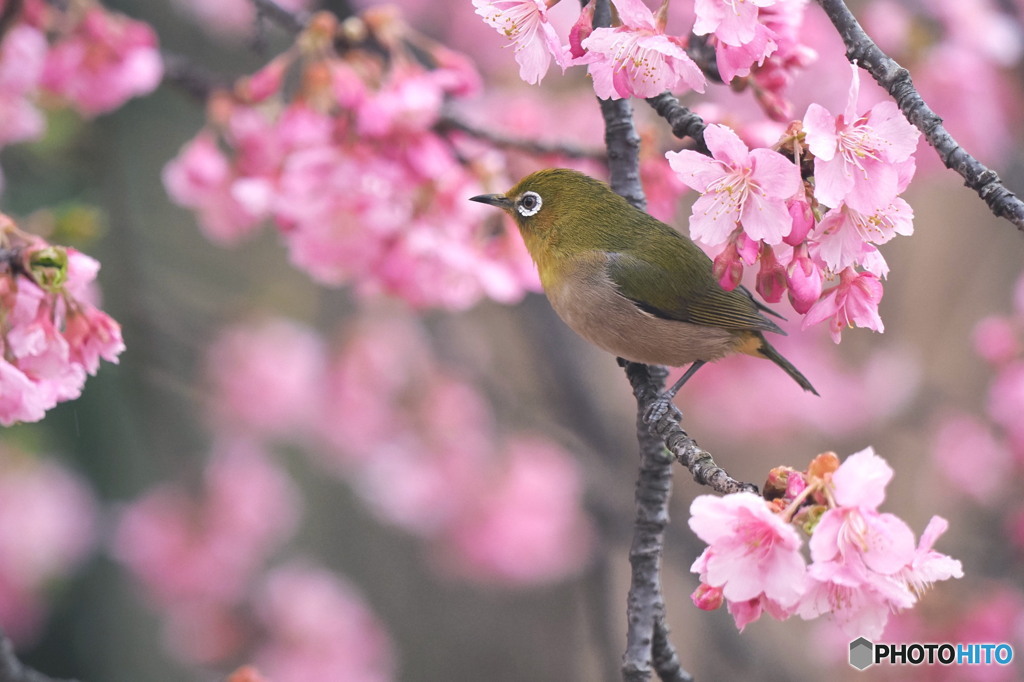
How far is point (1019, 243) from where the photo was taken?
4719 millimetres

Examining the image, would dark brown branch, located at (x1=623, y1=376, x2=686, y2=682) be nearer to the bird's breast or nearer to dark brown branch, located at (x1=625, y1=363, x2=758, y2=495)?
dark brown branch, located at (x1=625, y1=363, x2=758, y2=495)

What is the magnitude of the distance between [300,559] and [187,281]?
1485 mm

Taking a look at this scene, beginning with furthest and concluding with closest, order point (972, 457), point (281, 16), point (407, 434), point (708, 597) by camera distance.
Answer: point (407, 434) < point (972, 457) < point (281, 16) < point (708, 597)

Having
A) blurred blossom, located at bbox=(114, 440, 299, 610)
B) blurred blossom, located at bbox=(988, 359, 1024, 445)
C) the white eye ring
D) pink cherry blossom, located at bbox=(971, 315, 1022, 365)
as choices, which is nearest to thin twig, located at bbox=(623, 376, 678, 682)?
the white eye ring

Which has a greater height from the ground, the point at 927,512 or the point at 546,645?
the point at 927,512

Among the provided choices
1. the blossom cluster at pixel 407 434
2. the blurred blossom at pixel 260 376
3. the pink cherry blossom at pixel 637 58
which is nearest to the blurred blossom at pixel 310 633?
the blossom cluster at pixel 407 434

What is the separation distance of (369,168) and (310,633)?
2.20 metres

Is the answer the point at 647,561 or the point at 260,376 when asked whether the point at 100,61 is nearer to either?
the point at 260,376

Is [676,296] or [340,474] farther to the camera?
[340,474]

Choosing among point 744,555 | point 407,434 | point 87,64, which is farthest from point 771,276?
point 407,434


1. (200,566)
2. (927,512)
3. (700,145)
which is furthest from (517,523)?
(700,145)

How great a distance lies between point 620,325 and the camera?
6.20 feet

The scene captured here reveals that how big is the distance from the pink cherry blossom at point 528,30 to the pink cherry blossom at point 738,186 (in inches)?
9.1

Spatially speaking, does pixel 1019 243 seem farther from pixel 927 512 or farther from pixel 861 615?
pixel 861 615
